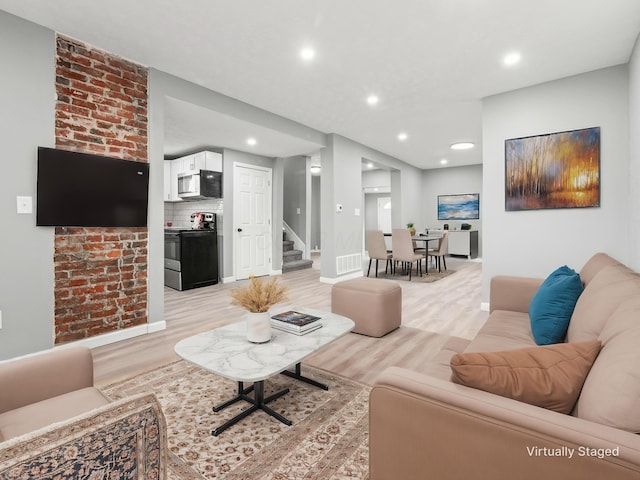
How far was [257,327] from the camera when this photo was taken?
1846 millimetres

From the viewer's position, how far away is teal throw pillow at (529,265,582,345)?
1.72 m

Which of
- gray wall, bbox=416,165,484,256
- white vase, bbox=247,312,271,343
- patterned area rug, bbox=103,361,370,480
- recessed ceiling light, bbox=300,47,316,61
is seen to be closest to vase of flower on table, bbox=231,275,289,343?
white vase, bbox=247,312,271,343

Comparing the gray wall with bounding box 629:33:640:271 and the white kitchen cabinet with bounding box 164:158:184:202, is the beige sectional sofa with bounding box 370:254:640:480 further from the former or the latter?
the white kitchen cabinet with bounding box 164:158:184:202

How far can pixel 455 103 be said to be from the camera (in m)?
4.32

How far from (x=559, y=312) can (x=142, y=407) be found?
198 centimetres

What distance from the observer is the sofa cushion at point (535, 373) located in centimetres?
92

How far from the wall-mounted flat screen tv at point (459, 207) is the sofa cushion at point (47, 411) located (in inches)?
384

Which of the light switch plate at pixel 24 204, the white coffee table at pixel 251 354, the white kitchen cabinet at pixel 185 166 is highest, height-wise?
the white kitchen cabinet at pixel 185 166

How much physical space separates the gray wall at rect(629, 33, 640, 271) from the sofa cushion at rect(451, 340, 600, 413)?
252 cm

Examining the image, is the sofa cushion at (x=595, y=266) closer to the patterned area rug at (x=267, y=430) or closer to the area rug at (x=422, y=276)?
the patterned area rug at (x=267, y=430)

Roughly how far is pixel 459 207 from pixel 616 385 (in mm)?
9464

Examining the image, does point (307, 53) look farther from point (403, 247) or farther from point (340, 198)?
point (403, 247)

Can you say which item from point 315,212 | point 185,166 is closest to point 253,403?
point 185,166

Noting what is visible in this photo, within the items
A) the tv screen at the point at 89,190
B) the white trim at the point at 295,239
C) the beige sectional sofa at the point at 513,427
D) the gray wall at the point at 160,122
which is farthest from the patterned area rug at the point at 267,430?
the white trim at the point at 295,239
